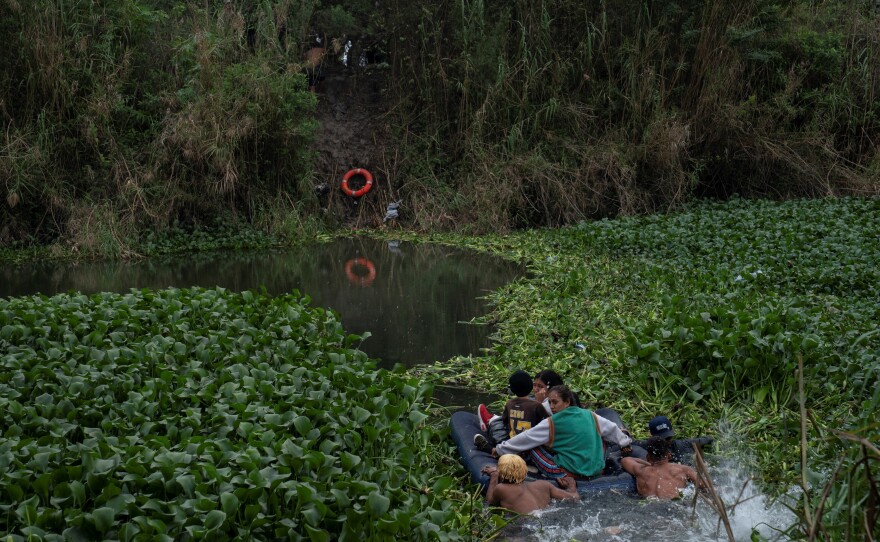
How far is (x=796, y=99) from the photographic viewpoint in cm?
1844

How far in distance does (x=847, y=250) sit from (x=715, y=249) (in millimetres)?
1629

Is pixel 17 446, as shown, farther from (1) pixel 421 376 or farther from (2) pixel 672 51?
(2) pixel 672 51

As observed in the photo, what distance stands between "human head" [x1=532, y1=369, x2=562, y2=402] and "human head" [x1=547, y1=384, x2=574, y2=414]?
0.39 metres

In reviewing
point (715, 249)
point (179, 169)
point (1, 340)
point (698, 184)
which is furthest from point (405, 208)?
point (1, 340)

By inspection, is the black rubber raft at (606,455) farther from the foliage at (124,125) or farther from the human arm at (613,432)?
the foliage at (124,125)

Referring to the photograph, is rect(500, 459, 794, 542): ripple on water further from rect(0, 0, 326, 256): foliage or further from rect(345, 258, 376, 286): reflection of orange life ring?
rect(0, 0, 326, 256): foliage

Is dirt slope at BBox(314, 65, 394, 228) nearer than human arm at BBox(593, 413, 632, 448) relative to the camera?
No

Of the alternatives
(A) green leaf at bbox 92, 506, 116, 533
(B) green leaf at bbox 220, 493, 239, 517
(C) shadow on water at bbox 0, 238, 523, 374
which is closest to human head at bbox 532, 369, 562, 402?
(C) shadow on water at bbox 0, 238, 523, 374

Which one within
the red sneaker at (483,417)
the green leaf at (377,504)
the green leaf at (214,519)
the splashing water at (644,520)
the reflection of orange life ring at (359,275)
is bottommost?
the reflection of orange life ring at (359,275)

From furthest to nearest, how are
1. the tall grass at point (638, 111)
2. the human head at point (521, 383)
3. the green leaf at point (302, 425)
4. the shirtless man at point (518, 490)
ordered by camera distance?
the tall grass at point (638, 111) < the human head at point (521, 383) < the shirtless man at point (518, 490) < the green leaf at point (302, 425)

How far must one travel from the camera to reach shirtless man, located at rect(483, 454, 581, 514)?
477 centimetres

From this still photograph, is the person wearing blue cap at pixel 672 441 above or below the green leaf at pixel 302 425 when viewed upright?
below

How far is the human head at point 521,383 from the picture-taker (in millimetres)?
5535

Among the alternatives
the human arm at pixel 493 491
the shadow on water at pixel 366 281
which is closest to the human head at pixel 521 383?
the human arm at pixel 493 491
